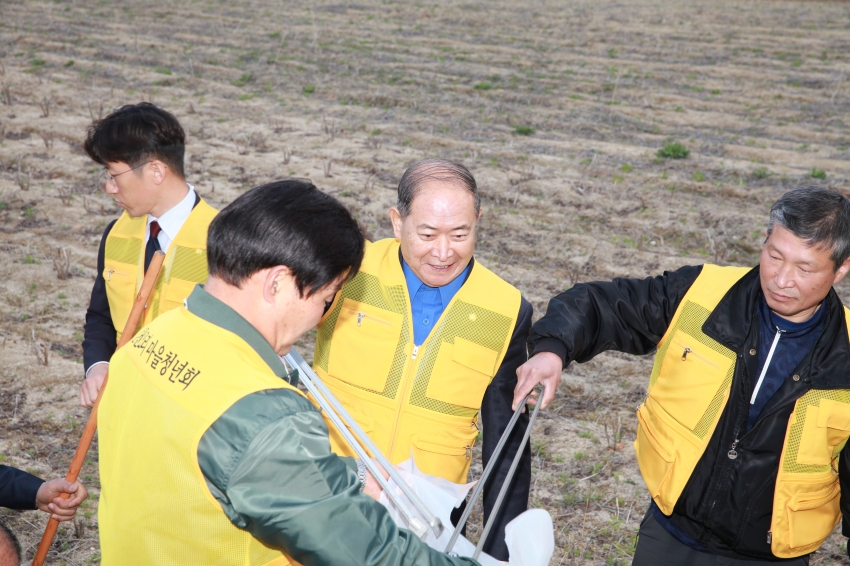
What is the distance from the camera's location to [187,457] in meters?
1.49

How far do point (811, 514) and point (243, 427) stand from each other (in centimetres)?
199

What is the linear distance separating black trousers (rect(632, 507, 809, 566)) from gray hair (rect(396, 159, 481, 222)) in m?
1.27

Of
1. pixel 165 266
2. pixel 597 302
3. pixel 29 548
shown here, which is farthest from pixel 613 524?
pixel 29 548

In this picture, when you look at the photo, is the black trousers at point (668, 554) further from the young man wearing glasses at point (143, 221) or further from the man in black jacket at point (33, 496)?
the man in black jacket at point (33, 496)

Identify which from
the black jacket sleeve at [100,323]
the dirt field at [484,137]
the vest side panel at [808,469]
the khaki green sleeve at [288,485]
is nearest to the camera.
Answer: the khaki green sleeve at [288,485]

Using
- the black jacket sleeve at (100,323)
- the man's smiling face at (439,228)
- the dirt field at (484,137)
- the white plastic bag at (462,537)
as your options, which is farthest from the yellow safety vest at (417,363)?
the dirt field at (484,137)

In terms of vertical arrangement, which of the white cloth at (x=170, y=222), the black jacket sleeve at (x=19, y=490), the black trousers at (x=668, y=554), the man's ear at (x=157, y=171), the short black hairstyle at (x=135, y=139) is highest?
the short black hairstyle at (x=135, y=139)

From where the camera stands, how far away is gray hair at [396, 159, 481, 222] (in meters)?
2.65

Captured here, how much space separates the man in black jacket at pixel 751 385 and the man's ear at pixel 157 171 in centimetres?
152

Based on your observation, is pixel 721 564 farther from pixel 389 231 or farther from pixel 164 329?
pixel 389 231

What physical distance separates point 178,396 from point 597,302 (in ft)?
5.43

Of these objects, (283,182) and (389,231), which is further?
(389,231)

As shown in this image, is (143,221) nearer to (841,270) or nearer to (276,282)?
(276,282)

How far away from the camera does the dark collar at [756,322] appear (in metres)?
2.49
